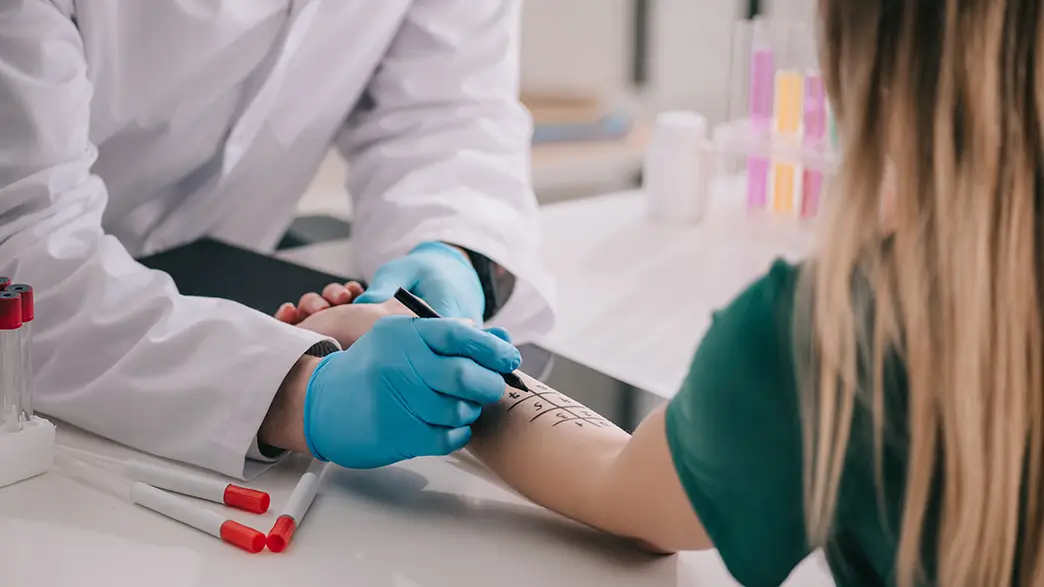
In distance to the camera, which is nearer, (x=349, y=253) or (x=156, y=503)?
(x=156, y=503)

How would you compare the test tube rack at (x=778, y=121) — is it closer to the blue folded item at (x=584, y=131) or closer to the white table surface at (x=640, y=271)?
the white table surface at (x=640, y=271)

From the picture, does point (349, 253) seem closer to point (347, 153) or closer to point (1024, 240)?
point (347, 153)

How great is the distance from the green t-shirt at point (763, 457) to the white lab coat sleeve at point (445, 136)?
59cm

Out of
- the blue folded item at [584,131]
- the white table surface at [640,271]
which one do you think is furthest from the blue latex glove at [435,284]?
the blue folded item at [584,131]

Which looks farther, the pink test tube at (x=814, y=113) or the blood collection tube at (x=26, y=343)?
the pink test tube at (x=814, y=113)

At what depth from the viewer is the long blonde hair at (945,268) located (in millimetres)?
465

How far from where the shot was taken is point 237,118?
114cm

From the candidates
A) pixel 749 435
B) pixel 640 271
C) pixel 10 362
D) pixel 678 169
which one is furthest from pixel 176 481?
pixel 678 169

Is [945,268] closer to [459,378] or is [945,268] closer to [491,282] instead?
[459,378]

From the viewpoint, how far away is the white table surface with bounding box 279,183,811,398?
1.07m

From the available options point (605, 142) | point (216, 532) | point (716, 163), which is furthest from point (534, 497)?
point (605, 142)

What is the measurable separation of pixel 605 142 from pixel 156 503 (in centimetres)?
184

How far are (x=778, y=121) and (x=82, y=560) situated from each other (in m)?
1.11

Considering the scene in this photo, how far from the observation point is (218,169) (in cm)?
117
